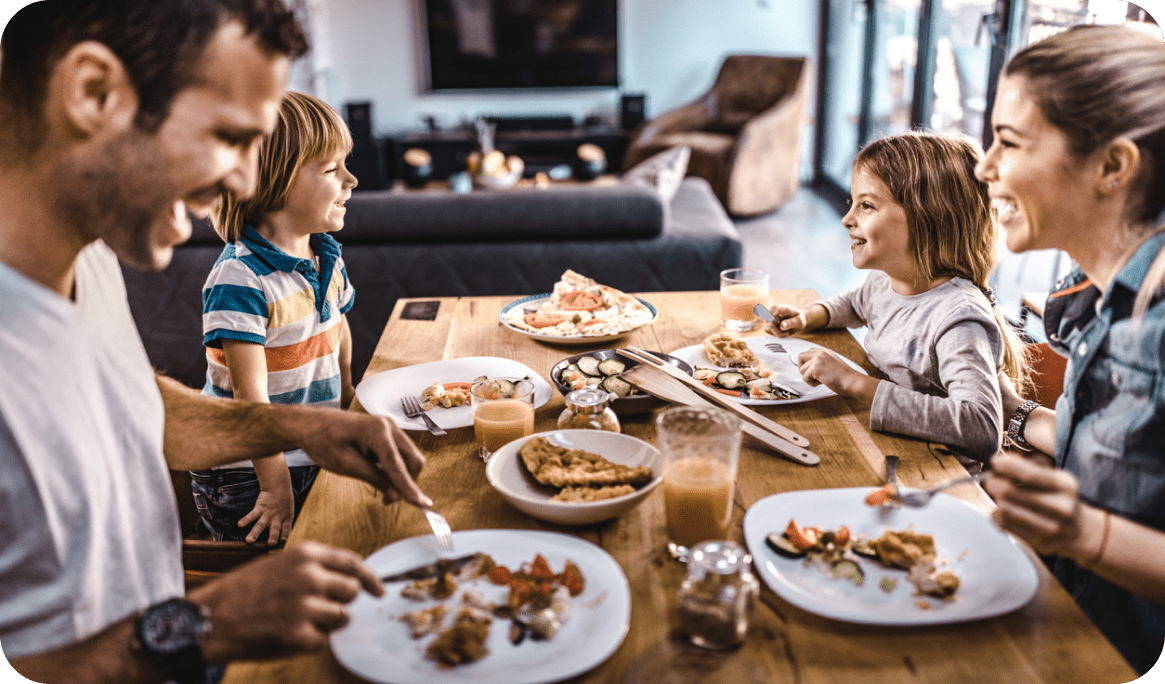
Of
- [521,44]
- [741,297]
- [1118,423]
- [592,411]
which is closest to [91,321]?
[592,411]

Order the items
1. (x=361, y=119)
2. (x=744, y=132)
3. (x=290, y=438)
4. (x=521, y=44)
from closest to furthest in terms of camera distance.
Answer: (x=290, y=438), (x=744, y=132), (x=361, y=119), (x=521, y=44)

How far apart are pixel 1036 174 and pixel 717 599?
705 millimetres

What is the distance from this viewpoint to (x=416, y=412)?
1.39 metres

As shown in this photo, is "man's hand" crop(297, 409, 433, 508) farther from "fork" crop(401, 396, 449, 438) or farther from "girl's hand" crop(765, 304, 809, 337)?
"girl's hand" crop(765, 304, 809, 337)

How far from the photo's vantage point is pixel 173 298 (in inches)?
117

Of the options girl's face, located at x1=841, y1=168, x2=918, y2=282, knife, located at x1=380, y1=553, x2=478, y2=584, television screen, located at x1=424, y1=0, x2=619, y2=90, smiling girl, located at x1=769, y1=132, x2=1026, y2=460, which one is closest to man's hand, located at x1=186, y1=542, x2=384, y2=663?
knife, located at x1=380, y1=553, x2=478, y2=584

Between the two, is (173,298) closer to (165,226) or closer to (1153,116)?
(165,226)

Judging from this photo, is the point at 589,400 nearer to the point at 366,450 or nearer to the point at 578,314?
the point at 366,450

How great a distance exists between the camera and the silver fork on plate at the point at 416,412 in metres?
1.31

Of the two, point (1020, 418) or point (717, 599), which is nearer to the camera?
point (717, 599)

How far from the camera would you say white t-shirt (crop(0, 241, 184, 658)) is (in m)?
0.77

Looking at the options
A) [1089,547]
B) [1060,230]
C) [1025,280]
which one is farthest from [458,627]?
[1025,280]

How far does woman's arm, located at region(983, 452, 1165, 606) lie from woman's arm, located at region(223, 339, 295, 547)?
1.13 meters

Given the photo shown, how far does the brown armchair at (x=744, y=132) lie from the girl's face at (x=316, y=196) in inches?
189
